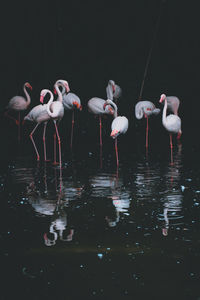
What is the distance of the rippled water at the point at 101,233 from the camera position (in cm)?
474

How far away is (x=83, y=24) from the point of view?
79.3 feet

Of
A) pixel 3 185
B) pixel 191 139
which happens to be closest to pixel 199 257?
pixel 3 185

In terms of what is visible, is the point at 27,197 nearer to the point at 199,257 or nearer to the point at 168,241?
the point at 168,241

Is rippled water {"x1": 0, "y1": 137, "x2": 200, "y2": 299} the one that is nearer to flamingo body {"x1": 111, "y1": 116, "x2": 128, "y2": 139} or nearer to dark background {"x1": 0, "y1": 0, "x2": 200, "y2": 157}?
flamingo body {"x1": 111, "y1": 116, "x2": 128, "y2": 139}

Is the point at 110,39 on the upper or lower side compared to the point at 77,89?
upper

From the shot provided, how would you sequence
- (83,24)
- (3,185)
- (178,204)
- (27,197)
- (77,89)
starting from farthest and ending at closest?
(83,24)
(77,89)
(3,185)
(27,197)
(178,204)

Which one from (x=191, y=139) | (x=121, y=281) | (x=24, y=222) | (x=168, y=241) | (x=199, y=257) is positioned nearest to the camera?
(x=121, y=281)

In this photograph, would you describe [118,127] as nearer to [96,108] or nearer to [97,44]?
[96,108]

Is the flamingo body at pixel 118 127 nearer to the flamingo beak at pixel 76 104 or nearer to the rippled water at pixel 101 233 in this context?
the rippled water at pixel 101 233

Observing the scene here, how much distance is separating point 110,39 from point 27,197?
17.2m

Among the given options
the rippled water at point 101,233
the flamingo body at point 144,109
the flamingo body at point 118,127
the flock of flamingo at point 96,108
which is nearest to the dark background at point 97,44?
the flock of flamingo at point 96,108

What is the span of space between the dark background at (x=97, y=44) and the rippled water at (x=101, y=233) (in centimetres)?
1329

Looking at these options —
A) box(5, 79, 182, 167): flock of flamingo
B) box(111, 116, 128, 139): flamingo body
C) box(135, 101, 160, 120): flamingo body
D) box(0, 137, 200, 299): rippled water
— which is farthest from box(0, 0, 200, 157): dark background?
box(0, 137, 200, 299): rippled water

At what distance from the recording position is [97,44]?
2436 centimetres
